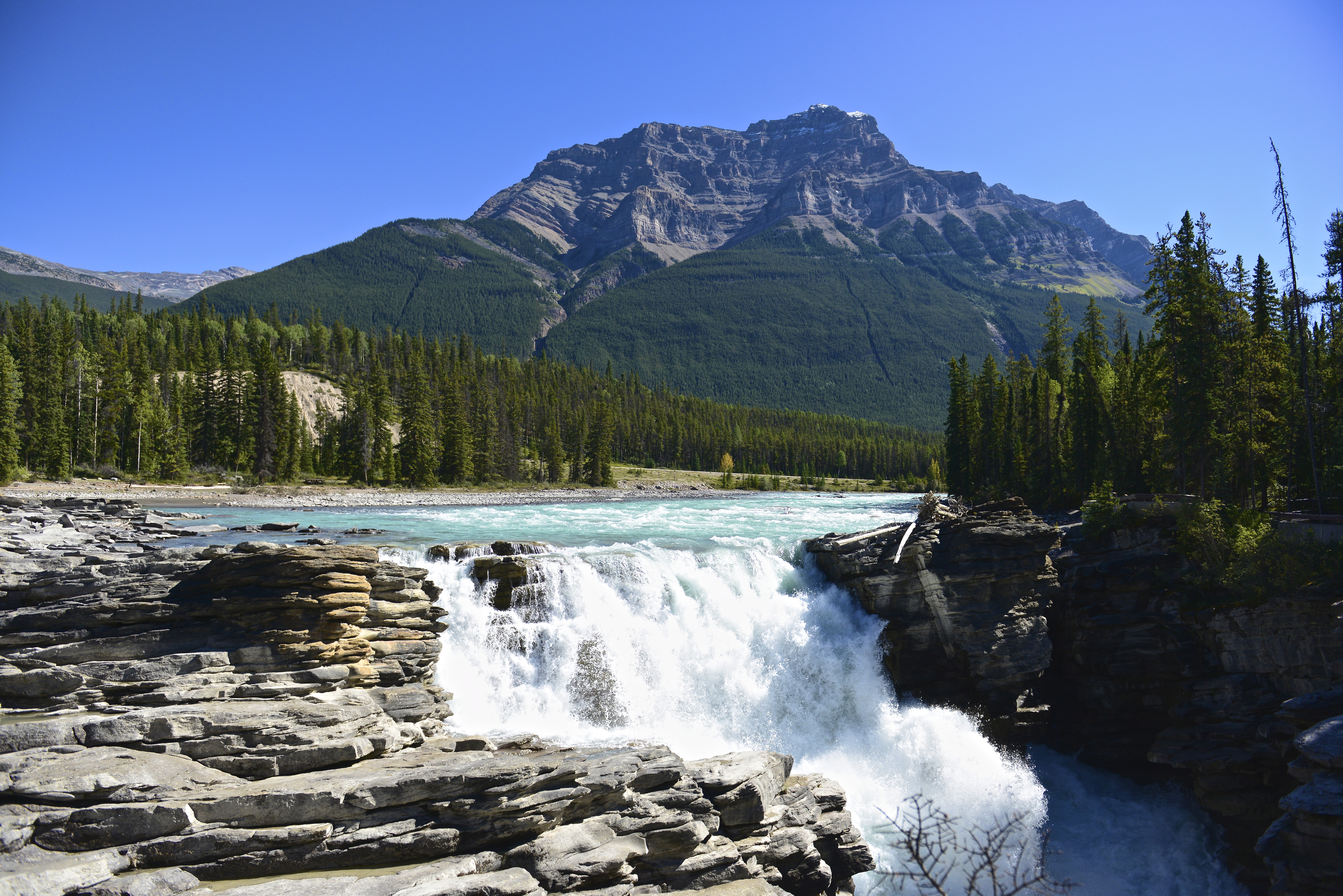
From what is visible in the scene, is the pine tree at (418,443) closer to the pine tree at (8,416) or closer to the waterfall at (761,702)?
the pine tree at (8,416)

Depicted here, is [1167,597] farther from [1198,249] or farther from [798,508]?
[798,508]

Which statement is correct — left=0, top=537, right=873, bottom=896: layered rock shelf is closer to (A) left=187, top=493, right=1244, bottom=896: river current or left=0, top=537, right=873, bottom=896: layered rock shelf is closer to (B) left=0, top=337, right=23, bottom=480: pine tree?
(A) left=187, top=493, right=1244, bottom=896: river current

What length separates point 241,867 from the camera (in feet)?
33.0

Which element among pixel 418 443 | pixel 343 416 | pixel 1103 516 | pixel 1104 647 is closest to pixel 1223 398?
pixel 1103 516

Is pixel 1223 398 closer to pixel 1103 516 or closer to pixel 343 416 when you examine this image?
pixel 1103 516

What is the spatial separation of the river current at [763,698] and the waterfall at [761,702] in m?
0.05

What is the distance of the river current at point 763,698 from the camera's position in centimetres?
2038

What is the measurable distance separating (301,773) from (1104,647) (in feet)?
82.3

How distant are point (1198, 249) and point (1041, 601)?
19.8m

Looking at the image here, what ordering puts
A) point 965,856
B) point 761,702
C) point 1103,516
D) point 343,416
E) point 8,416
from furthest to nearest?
point 343,416 → point 8,416 → point 1103,516 → point 761,702 → point 965,856

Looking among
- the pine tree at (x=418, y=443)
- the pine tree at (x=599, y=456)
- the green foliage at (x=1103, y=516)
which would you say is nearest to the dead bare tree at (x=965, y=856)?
the green foliage at (x=1103, y=516)

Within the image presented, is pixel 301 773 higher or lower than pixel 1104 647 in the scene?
higher

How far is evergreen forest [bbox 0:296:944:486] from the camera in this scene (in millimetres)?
69375

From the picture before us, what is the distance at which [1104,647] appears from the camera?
24.7m
